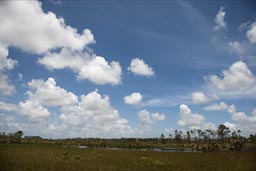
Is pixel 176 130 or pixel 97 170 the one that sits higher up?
pixel 176 130

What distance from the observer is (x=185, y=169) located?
27938 mm

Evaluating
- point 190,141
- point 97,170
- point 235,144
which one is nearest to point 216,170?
point 97,170

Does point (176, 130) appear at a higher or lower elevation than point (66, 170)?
higher

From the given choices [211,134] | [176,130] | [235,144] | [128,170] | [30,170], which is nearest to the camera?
[30,170]

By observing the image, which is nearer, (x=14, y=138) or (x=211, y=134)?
(x=211, y=134)

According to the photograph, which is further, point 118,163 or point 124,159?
point 124,159

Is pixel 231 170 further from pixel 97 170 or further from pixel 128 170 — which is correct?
pixel 97 170

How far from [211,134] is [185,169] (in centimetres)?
10878

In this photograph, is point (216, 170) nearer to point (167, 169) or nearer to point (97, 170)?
point (167, 169)

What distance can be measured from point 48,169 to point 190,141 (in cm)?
14008

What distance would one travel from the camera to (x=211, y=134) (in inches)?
5103

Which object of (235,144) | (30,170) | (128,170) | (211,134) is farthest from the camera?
(211,134)

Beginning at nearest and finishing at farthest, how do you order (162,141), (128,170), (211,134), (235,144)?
(128,170)
(235,144)
(211,134)
(162,141)

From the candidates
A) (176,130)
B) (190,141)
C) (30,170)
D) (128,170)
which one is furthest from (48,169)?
(190,141)
